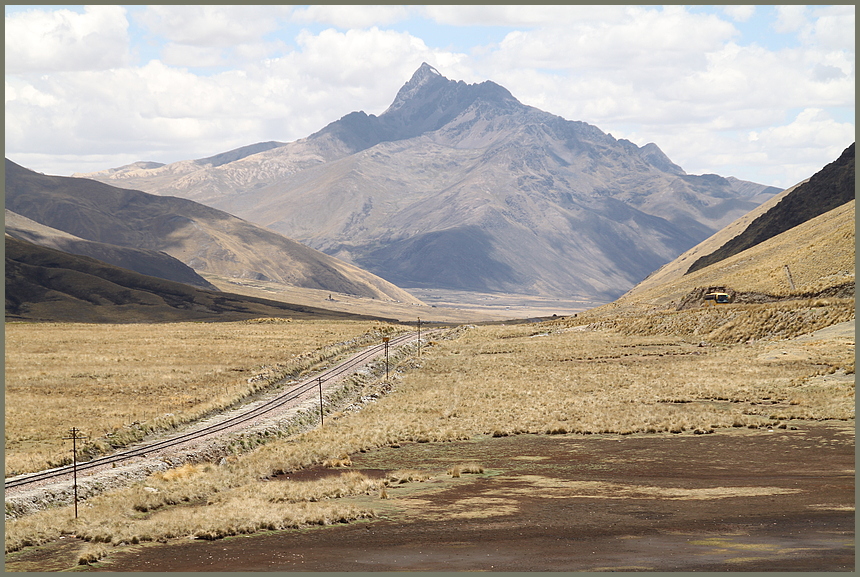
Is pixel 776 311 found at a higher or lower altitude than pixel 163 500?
higher

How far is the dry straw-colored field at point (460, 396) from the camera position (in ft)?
95.1

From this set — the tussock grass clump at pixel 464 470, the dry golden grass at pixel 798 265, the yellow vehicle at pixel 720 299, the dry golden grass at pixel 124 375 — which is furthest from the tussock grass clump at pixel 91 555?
the yellow vehicle at pixel 720 299

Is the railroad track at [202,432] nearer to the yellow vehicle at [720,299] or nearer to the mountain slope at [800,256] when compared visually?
the yellow vehicle at [720,299]

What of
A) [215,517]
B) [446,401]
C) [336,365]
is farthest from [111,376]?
[215,517]

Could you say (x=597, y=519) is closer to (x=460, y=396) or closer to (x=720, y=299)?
(x=460, y=396)

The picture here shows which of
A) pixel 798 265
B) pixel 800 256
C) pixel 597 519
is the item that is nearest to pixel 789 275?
pixel 798 265

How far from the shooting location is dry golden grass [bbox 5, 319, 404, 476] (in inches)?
1799

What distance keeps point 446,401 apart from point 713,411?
737 inches

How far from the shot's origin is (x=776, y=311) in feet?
253

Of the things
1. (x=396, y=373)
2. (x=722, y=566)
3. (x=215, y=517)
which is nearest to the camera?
(x=722, y=566)

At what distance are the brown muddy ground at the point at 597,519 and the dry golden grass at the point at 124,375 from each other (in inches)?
651

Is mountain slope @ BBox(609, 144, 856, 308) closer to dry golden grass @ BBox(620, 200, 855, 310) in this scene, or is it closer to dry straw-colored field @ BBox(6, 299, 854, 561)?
dry golden grass @ BBox(620, 200, 855, 310)

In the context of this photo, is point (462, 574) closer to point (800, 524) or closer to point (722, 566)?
point (722, 566)

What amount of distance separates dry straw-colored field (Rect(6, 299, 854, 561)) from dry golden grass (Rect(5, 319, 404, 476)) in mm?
468
